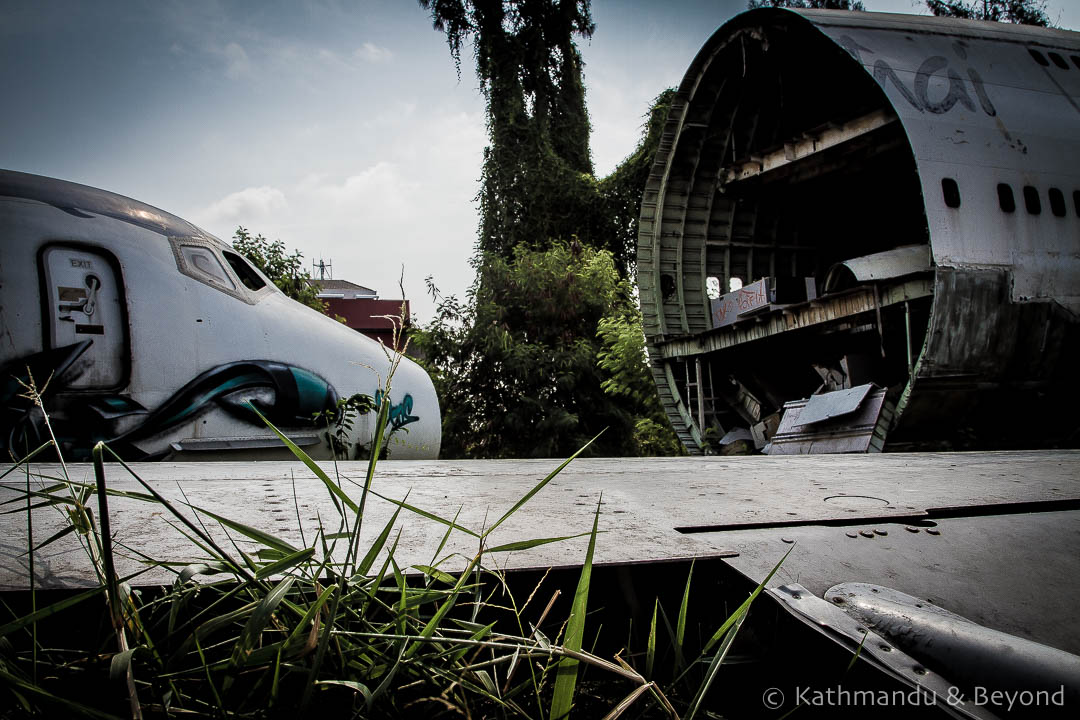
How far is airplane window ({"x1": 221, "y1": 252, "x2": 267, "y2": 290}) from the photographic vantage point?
5.58m

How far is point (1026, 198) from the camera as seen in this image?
21.8ft

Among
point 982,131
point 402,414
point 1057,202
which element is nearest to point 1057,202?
point 1057,202

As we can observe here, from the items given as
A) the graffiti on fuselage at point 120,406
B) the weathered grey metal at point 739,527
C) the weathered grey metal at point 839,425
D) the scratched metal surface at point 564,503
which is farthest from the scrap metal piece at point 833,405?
the graffiti on fuselage at point 120,406

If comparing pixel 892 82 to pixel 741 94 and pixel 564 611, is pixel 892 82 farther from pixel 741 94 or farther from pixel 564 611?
pixel 564 611

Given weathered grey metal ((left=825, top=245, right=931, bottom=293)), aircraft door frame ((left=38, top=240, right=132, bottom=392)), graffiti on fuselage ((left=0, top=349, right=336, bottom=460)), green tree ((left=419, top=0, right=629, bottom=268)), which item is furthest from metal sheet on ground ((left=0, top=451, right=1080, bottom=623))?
green tree ((left=419, top=0, right=629, bottom=268))

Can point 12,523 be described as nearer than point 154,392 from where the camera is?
Yes

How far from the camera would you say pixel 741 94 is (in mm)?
9977

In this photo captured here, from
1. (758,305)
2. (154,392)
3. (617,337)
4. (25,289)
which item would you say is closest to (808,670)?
(154,392)

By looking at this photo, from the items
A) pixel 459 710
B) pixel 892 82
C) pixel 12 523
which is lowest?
pixel 459 710

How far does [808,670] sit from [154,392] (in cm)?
516

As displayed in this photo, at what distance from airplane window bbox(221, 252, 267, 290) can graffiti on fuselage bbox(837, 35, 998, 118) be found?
6800mm

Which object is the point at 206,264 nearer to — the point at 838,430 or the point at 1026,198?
the point at 838,430

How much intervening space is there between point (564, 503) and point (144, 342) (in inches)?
177

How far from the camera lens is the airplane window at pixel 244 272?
558cm
